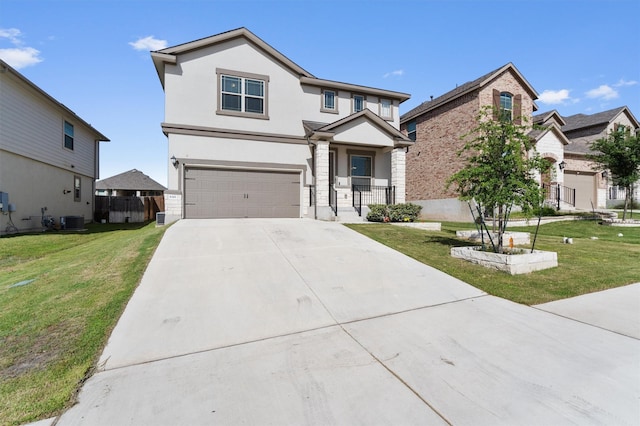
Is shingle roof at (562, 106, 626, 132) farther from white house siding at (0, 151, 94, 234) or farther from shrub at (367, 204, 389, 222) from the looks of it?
white house siding at (0, 151, 94, 234)

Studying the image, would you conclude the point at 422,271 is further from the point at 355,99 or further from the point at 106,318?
the point at 355,99

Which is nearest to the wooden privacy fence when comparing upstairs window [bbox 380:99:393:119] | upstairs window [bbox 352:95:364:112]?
upstairs window [bbox 352:95:364:112]

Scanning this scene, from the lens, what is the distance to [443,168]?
17.6m

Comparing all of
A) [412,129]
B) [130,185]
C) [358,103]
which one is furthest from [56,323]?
[130,185]

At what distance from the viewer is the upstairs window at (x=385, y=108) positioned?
15336mm

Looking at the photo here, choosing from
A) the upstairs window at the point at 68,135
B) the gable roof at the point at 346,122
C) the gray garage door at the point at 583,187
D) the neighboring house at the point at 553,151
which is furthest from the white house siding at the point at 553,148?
the upstairs window at the point at 68,135

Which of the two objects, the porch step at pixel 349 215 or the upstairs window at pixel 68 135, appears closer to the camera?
the porch step at pixel 349 215

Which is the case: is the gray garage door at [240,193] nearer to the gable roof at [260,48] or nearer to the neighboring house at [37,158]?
the gable roof at [260,48]

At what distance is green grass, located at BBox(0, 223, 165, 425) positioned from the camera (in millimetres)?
2387

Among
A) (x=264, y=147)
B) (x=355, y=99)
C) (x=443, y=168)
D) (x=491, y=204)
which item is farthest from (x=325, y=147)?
(x=443, y=168)

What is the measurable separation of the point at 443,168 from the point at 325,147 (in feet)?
28.9

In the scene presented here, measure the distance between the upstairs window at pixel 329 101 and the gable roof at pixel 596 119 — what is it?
23.2m

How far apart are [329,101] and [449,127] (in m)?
8.00

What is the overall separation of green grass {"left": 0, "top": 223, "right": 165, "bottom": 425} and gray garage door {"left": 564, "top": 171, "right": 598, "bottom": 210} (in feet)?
82.4
